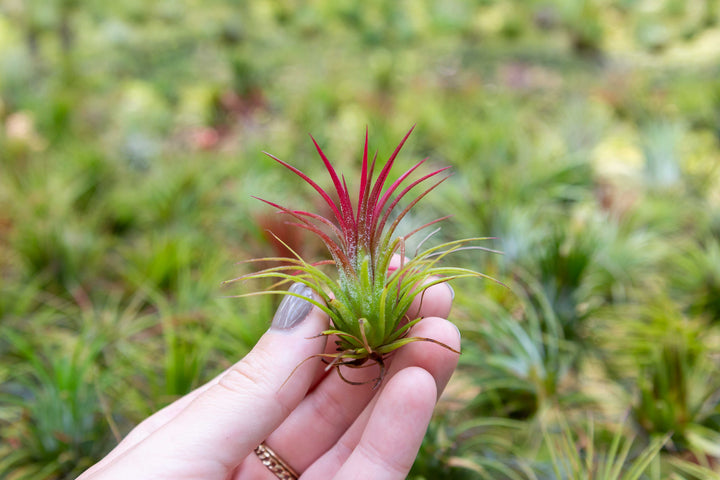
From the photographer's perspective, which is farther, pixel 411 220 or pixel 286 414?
pixel 411 220

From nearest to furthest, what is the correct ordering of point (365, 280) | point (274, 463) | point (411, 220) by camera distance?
1. point (365, 280)
2. point (274, 463)
3. point (411, 220)

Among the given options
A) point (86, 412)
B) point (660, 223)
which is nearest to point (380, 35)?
point (660, 223)

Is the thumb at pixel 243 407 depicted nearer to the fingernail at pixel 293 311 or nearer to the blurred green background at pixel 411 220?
the fingernail at pixel 293 311

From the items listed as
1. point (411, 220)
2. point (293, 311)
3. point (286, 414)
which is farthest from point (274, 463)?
point (411, 220)

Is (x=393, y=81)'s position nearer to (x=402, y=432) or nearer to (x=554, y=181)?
(x=554, y=181)

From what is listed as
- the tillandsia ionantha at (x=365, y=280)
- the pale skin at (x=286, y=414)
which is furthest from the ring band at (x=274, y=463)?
the tillandsia ionantha at (x=365, y=280)

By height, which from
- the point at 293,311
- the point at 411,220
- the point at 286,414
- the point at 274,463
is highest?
the point at 293,311

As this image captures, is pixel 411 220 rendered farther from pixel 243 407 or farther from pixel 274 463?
pixel 243 407

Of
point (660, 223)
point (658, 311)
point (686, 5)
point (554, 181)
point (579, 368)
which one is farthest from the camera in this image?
point (686, 5)
